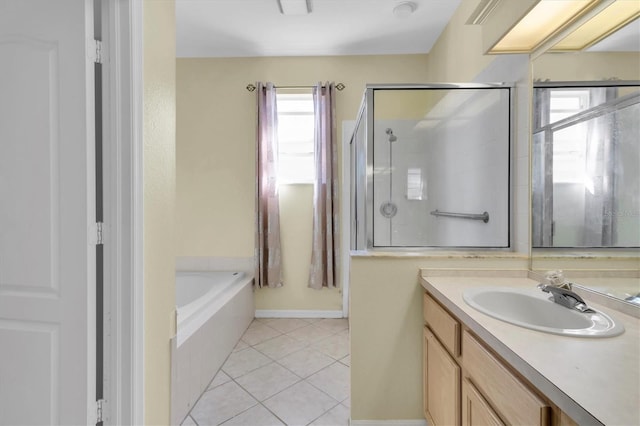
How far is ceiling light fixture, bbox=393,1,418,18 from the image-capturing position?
2.29 m

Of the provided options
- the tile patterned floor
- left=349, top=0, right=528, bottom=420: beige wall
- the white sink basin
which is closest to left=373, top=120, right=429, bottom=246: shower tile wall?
left=349, top=0, right=528, bottom=420: beige wall

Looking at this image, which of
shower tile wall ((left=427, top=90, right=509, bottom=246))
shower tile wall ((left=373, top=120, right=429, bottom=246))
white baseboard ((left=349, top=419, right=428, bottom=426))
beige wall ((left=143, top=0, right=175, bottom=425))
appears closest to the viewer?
beige wall ((left=143, top=0, right=175, bottom=425))

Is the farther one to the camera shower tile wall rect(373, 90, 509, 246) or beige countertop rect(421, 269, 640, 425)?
shower tile wall rect(373, 90, 509, 246)

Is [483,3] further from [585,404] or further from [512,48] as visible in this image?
[585,404]

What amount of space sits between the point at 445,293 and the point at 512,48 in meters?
1.28

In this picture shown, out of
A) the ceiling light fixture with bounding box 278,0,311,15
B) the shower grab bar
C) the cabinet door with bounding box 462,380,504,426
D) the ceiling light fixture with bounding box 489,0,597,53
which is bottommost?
the cabinet door with bounding box 462,380,504,426

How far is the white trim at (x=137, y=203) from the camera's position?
1014 millimetres

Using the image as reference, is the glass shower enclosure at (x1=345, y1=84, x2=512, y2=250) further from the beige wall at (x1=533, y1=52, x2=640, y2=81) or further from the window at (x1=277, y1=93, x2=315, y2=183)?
the window at (x1=277, y1=93, x2=315, y2=183)

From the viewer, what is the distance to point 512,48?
147 cm

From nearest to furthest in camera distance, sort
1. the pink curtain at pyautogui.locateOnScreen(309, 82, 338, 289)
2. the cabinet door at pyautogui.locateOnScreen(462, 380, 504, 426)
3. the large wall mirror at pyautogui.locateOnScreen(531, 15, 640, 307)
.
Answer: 1. the cabinet door at pyautogui.locateOnScreen(462, 380, 504, 426)
2. the large wall mirror at pyautogui.locateOnScreen(531, 15, 640, 307)
3. the pink curtain at pyautogui.locateOnScreen(309, 82, 338, 289)

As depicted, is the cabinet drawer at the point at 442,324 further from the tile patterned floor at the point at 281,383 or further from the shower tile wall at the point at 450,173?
the tile patterned floor at the point at 281,383
